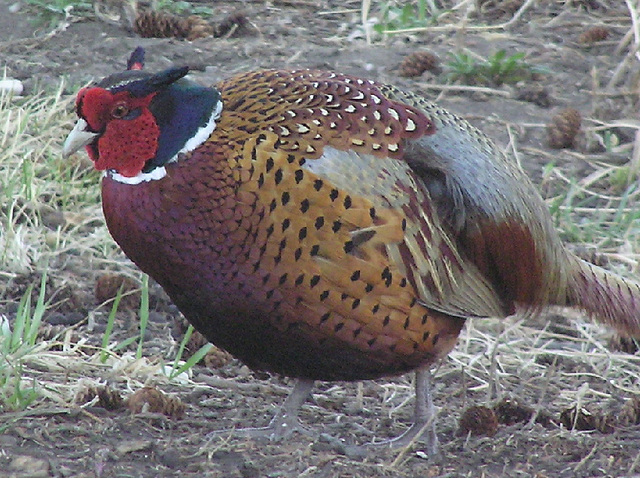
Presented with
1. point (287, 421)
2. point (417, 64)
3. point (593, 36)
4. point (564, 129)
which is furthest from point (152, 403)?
point (593, 36)

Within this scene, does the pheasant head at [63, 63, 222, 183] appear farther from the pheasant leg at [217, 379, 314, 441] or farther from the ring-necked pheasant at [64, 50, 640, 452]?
the pheasant leg at [217, 379, 314, 441]

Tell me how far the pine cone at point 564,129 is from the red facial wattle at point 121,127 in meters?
2.68

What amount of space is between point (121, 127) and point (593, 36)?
374 centimetres

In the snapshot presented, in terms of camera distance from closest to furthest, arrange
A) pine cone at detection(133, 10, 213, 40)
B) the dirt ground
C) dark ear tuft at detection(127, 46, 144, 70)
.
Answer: the dirt ground, dark ear tuft at detection(127, 46, 144, 70), pine cone at detection(133, 10, 213, 40)

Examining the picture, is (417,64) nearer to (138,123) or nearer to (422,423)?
(422,423)

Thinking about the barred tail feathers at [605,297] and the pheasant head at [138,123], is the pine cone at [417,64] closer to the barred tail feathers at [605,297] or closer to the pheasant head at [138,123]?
the barred tail feathers at [605,297]

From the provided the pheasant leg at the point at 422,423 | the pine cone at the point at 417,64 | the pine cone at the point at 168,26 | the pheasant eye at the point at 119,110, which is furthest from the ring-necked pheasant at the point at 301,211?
the pine cone at the point at 168,26

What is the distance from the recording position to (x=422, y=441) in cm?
305

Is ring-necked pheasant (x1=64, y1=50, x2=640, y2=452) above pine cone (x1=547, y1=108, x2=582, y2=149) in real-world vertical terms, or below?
above

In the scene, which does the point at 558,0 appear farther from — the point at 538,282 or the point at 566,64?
the point at 538,282

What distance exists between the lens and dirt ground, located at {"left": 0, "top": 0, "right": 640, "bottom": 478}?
2775 millimetres

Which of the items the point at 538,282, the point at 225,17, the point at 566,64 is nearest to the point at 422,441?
the point at 538,282

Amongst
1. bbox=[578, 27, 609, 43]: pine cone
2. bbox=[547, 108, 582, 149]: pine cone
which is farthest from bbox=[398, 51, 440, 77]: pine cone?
bbox=[578, 27, 609, 43]: pine cone

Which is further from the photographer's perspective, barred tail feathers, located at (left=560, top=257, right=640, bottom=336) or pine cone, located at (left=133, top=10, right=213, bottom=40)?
pine cone, located at (left=133, top=10, right=213, bottom=40)
